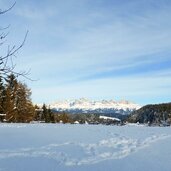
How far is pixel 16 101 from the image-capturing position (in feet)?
204

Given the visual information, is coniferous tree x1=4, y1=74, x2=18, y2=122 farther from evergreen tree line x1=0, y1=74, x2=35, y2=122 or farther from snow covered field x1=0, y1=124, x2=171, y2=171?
snow covered field x1=0, y1=124, x2=171, y2=171

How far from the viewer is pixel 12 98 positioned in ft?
196

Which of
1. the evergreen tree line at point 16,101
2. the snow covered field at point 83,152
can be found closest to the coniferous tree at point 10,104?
the evergreen tree line at point 16,101

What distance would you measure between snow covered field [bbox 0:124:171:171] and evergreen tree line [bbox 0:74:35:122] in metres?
42.2

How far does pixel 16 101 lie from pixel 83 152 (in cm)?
5152

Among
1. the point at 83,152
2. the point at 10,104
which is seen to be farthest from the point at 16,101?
the point at 83,152

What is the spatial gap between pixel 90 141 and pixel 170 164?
3.40 metres

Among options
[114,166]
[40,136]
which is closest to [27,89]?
[40,136]

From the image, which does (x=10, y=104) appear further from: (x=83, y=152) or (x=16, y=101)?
(x=83, y=152)

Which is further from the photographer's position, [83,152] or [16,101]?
[16,101]

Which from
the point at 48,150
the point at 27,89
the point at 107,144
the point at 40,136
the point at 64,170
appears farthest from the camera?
the point at 27,89

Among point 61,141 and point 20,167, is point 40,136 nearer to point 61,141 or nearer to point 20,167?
point 61,141

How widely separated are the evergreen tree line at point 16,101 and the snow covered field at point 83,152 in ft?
138

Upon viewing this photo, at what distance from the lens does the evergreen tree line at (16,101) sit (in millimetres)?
56906
